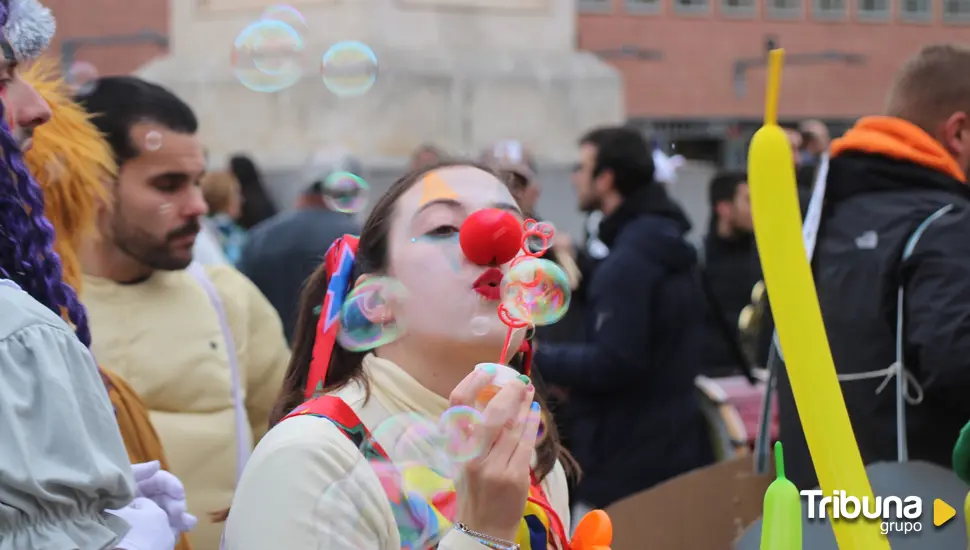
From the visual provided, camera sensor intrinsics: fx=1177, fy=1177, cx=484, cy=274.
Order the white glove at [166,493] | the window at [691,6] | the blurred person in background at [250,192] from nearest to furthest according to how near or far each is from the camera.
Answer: the white glove at [166,493]
the blurred person in background at [250,192]
the window at [691,6]

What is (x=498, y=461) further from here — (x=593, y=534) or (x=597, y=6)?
(x=597, y=6)

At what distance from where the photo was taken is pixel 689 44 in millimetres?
23844

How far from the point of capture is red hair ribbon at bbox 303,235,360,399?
5.89 ft

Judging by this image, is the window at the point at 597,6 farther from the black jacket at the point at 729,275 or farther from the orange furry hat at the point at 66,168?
the orange furry hat at the point at 66,168

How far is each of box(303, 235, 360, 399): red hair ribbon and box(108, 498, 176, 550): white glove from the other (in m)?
0.30

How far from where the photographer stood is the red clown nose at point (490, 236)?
1.50m

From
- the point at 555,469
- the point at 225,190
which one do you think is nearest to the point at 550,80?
the point at 225,190

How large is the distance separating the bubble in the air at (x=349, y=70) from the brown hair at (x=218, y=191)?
3142 millimetres

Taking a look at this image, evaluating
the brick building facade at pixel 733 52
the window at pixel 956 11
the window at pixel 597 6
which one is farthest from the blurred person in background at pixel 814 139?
the window at pixel 597 6

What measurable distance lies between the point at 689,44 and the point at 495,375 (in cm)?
2327

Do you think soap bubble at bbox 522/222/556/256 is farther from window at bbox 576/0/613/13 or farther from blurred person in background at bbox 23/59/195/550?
window at bbox 576/0/613/13

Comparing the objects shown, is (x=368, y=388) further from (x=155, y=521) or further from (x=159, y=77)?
(x=159, y=77)

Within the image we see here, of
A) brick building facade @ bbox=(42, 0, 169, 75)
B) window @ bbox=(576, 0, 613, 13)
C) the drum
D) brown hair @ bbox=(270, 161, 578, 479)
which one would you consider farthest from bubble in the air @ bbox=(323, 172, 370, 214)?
window @ bbox=(576, 0, 613, 13)

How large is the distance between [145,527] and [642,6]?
74.2 feet
